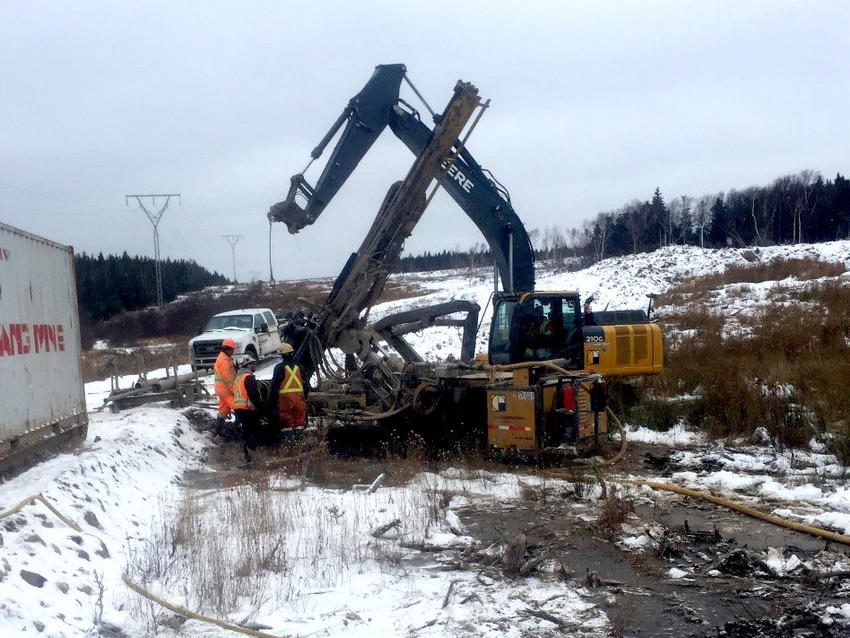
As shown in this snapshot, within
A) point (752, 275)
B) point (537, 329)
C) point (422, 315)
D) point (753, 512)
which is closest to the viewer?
point (753, 512)

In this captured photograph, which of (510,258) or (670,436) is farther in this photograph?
(510,258)

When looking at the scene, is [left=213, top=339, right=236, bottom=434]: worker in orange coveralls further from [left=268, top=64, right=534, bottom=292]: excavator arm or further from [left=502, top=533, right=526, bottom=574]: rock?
[left=502, top=533, right=526, bottom=574]: rock

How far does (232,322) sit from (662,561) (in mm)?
18971

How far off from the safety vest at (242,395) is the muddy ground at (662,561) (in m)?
1.31

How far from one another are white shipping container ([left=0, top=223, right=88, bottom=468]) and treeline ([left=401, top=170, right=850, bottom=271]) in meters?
56.1

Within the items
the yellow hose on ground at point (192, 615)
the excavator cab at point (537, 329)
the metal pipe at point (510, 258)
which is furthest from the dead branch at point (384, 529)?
the metal pipe at point (510, 258)

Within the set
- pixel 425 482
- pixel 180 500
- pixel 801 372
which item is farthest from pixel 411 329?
pixel 801 372

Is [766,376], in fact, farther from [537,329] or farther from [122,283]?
[122,283]

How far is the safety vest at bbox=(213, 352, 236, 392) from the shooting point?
1155 centimetres

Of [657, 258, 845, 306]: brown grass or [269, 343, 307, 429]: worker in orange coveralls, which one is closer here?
[269, 343, 307, 429]: worker in orange coveralls

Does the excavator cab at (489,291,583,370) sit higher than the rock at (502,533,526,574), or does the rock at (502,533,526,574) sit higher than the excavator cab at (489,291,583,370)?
the excavator cab at (489,291,583,370)

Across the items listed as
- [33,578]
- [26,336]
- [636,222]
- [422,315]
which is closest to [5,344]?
[26,336]

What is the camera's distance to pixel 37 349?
32.3ft


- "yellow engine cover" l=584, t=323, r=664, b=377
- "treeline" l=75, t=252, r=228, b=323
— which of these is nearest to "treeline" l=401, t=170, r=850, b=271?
"treeline" l=75, t=252, r=228, b=323
